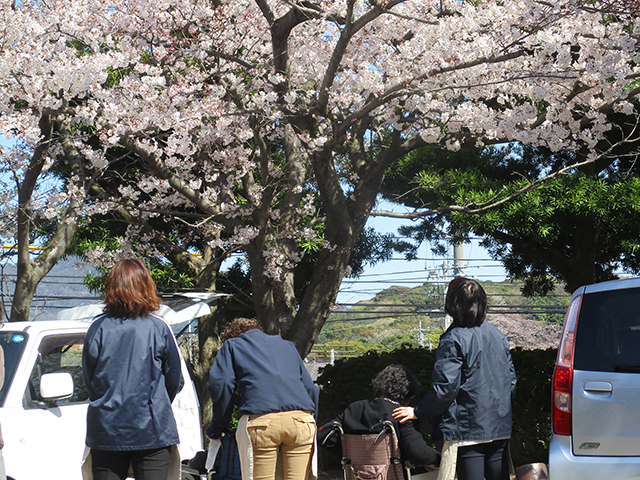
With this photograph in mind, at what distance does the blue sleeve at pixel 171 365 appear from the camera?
2912 mm

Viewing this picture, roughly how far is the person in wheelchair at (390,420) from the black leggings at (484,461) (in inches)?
8.5

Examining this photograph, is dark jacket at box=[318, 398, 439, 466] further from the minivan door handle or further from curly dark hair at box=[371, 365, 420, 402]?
the minivan door handle

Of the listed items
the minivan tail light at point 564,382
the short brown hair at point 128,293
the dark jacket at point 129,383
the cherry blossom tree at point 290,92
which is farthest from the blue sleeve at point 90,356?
the cherry blossom tree at point 290,92

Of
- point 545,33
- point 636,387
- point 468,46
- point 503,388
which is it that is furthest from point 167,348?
point 545,33

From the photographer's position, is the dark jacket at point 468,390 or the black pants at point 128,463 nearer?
the black pants at point 128,463

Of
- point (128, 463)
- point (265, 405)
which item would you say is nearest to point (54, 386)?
point (128, 463)

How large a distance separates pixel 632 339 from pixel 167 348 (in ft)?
7.43

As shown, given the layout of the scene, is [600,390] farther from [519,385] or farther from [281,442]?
[519,385]

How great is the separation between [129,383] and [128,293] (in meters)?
0.42

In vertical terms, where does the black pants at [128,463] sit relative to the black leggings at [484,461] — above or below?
above

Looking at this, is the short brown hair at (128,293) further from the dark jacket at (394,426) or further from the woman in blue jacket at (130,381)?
the dark jacket at (394,426)

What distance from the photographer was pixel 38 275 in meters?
6.20

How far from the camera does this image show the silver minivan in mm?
2855

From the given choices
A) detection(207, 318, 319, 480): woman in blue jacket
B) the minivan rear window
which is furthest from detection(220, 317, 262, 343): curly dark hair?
the minivan rear window
